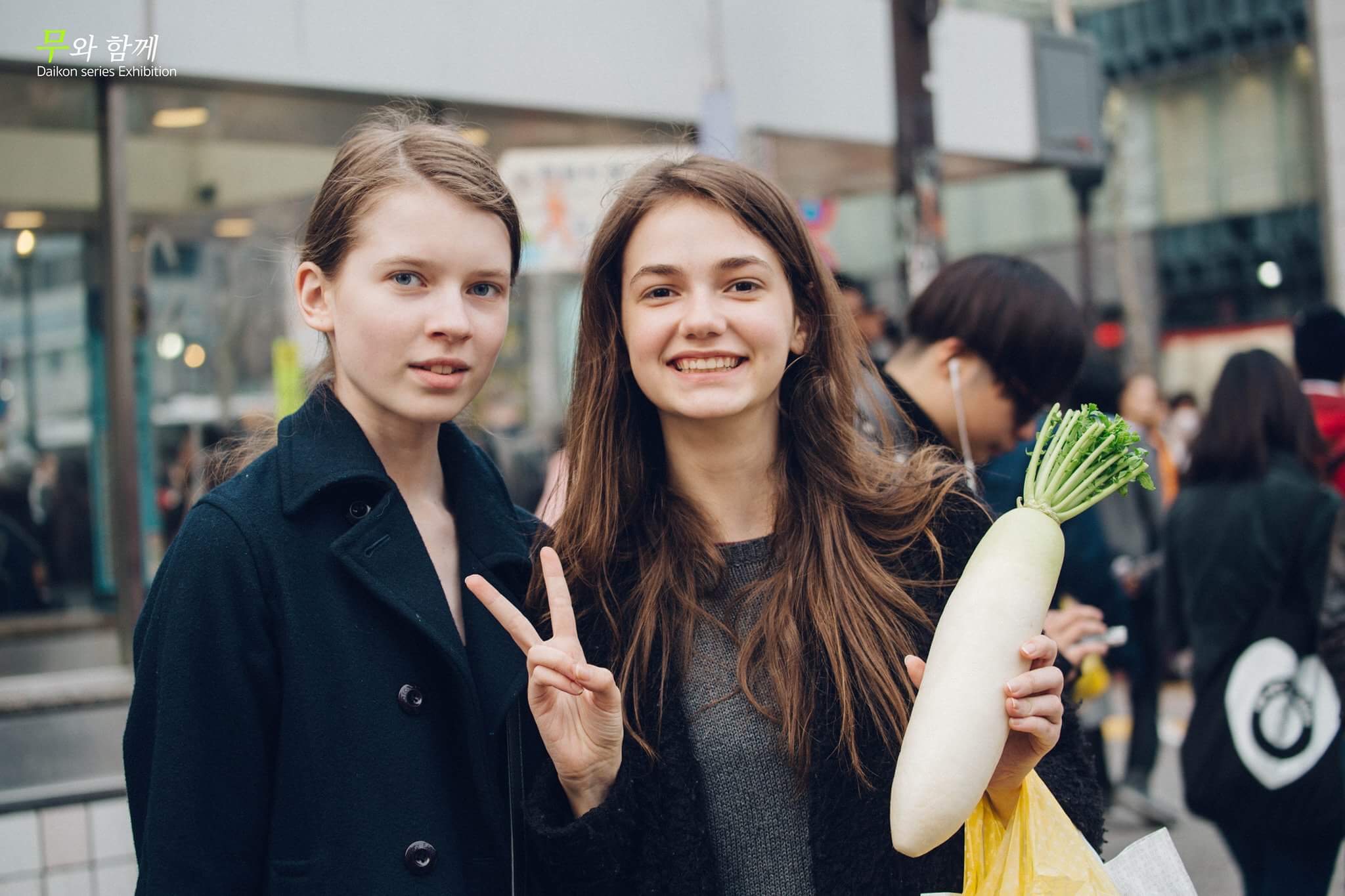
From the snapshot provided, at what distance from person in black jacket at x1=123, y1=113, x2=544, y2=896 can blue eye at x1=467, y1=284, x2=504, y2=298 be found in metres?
0.01

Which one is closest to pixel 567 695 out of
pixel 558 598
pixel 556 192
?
pixel 558 598

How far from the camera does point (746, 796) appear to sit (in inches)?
81.2

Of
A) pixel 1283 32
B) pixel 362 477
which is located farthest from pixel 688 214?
pixel 1283 32

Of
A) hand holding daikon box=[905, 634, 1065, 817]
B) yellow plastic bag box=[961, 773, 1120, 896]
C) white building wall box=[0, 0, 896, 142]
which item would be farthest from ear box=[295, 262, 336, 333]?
white building wall box=[0, 0, 896, 142]

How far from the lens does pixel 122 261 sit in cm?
604

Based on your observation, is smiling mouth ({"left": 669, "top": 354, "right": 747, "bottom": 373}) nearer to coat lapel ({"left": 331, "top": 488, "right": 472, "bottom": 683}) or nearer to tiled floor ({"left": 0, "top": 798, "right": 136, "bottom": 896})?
coat lapel ({"left": 331, "top": 488, "right": 472, "bottom": 683})

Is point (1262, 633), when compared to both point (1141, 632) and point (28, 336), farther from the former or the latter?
point (28, 336)

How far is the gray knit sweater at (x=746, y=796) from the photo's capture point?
2037 millimetres

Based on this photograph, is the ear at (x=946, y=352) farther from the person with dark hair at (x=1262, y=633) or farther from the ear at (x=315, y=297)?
the ear at (x=315, y=297)

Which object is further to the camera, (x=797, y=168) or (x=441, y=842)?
(x=797, y=168)

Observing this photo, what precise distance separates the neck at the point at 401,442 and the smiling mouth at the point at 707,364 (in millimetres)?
428

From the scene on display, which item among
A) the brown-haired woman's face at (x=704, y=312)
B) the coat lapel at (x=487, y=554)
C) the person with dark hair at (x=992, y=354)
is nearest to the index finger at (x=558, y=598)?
the coat lapel at (x=487, y=554)

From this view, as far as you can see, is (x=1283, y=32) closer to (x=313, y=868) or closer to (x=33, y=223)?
(x=33, y=223)

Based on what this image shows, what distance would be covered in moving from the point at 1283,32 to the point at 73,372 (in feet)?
72.5
